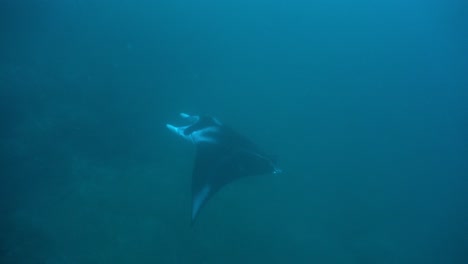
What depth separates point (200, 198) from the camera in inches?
269

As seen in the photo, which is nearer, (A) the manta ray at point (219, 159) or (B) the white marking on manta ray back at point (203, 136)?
(A) the manta ray at point (219, 159)

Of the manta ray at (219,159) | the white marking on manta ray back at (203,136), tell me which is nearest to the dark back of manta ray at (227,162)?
the manta ray at (219,159)

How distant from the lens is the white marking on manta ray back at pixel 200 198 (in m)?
6.67

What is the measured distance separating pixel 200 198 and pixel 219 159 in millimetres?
973

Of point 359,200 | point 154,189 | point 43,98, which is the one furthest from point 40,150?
point 359,200

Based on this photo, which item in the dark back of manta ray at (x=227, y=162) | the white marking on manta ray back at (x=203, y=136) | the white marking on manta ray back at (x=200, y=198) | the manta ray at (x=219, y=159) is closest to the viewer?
the white marking on manta ray back at (x=200, y=198)

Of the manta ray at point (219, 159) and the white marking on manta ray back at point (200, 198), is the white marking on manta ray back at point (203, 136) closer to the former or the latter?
the manta ray at point (219, 159)

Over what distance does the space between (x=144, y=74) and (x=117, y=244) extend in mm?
7076

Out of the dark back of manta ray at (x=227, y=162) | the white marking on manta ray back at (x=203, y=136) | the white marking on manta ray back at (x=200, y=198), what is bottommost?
the white marking on manta ray back at (x=200, y=198)

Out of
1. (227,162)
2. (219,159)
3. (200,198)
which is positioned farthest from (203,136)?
(200,198)

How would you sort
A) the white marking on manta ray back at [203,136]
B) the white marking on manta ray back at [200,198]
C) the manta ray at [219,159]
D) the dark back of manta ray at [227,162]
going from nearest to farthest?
the white marking on manta ray back at [200,198]
the manta ray at [219,159]
the dark back of manta ray at [227,162]
the white marking on manta ray back at [203,136]

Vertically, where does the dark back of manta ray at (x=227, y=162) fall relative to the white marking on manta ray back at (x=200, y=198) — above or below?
above

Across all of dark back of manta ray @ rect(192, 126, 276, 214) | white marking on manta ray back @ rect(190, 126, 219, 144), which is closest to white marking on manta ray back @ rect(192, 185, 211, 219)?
dark back of manta ray @ rect(192, 126, 276, 214)

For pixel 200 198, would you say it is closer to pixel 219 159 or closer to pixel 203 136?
pixel 219 159
